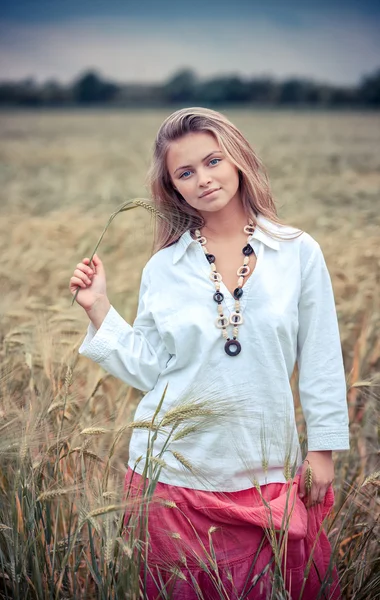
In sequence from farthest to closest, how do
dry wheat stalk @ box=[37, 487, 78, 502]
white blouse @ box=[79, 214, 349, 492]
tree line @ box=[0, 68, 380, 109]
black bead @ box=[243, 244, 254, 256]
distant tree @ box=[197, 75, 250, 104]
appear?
distant tree @ box=[197, 75, 250, 104], tree line @ box=[0, 68, 380, 109], black bead @ box=[243, 244, 254, 256], white blouse @ box=[79, 214, 349, 492], dry wheat stalk @ box=[37, 487, 78, 502]

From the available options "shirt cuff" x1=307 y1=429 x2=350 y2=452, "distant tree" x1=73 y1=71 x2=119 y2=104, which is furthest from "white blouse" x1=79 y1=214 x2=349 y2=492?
"distant tree" x1=73 y1=71 x2=119 y2=104

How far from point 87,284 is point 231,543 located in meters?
0.76

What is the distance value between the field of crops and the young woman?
0.13m

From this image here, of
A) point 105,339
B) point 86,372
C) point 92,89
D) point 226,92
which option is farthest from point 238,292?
point 92,89

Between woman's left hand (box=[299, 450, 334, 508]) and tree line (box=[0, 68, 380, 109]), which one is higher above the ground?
tree line (box=[0, 68, 380, 109])

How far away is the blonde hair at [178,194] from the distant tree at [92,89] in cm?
2406

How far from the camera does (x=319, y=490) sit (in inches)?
64.5

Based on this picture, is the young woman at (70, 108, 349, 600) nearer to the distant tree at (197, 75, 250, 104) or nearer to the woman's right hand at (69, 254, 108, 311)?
the woman's right hand at (69, 254, 108, 311)

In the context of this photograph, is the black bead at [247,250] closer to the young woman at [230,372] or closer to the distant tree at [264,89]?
the young woman at [230,372]

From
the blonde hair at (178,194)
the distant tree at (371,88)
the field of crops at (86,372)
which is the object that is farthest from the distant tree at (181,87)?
the blonde hair at (178,194)

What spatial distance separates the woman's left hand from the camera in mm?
1635

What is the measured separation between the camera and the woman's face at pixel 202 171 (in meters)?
1.65

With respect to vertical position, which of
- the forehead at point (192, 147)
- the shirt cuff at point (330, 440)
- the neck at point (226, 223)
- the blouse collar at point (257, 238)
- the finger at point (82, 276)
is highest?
the forehead at point (192, 147)

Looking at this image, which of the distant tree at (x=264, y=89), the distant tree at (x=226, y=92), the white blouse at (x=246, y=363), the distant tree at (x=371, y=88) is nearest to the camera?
the white blouse at (x=246, y=363)
